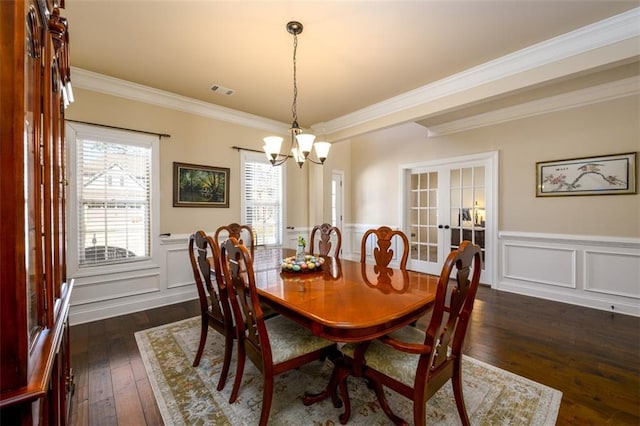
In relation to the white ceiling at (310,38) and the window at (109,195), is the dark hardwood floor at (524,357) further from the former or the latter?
the white ceiling at (310,38)

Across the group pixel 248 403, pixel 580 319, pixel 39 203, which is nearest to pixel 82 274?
pixel 248 403

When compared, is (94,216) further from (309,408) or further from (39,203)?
(309,408)

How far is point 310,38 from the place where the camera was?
243cm

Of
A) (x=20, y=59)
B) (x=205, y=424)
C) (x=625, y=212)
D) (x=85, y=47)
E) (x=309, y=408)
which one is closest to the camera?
(x=20, y=59)

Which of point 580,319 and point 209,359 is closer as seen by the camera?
point 209,359

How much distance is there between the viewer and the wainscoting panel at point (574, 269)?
323 cm

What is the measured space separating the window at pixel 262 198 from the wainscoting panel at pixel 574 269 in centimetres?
350

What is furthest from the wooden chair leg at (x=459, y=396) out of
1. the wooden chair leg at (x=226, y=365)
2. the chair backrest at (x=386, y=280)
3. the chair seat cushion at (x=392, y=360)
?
the wooden chair leg at (x=226, y=365)

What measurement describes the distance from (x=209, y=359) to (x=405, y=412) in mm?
1551

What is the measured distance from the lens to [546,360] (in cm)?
228

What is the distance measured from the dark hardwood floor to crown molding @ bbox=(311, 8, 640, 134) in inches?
96.6

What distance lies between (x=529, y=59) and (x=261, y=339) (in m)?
3.27

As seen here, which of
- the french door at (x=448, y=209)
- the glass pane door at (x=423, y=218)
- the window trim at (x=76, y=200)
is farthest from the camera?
the glass pane door at (x=423, y=218)

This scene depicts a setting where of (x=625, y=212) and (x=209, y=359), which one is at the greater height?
(x=625, y=212)
